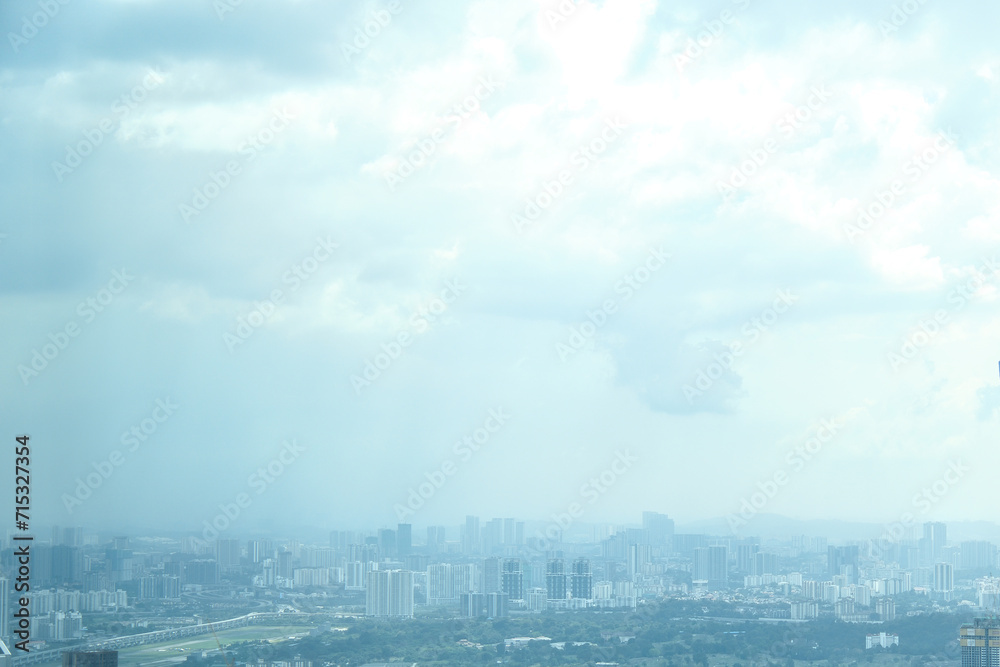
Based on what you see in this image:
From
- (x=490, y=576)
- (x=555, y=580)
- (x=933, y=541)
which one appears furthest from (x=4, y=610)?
(x=933, y=541)

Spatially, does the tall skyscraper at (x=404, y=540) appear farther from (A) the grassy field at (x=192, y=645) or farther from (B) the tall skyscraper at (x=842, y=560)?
(B) the tall skyscraper at (x=842, y=560)

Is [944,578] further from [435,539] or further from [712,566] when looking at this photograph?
[435,539]

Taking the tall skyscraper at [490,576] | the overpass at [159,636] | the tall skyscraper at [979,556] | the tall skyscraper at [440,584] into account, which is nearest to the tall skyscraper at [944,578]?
the tall skyscraper at [979,556]

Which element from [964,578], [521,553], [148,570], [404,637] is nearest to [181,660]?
[148,570]

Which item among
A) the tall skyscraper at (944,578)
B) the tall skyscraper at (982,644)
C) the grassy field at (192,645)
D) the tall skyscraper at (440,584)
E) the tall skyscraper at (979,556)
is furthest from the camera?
the tall skyscraper at (979,556)

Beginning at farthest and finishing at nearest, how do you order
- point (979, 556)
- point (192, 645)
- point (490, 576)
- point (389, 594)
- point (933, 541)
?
point (933, 541) < point (979, 556) < point (490, 576) < point (389, 594) < point (192, 645)
